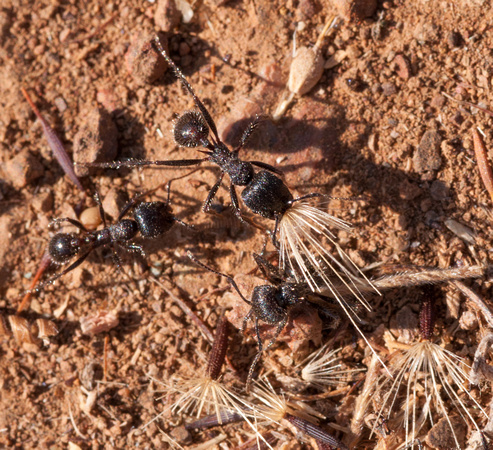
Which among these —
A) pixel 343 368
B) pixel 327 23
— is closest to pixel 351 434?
pixel 343 368

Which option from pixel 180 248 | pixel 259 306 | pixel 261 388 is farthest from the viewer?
pixel 180 248

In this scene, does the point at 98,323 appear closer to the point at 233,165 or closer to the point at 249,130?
the point at 233,165

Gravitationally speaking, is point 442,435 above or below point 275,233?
below

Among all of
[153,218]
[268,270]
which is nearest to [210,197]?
[153,218]

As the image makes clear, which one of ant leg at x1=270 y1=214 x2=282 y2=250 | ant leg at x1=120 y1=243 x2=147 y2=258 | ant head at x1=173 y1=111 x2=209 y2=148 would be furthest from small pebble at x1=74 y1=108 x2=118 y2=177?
ant leg at x1=270 y1=214 x2=282 y2=250

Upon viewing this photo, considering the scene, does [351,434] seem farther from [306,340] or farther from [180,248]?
[180,248]

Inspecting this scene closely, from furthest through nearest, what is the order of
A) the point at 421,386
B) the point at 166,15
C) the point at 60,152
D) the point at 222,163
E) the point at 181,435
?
1. the point at 60,152
2. the point at 166,15
3. the point at 222,163
4. the point at 181,435
5. the point at 421,386
